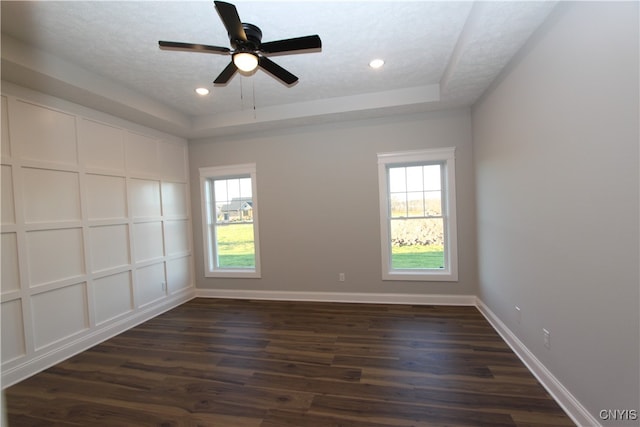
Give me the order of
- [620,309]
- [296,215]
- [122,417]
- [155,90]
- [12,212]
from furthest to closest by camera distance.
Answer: [296,215] → [155,90] → [12,212] → [122,417] → [620,309]

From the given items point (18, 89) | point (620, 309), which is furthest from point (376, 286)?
point (18, 89)

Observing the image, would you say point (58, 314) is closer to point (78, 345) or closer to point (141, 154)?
point (78, 345)

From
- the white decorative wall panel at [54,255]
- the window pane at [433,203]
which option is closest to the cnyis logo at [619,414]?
the window pane at [433,203]

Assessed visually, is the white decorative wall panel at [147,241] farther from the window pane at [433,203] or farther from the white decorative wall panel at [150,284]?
the window pane at [433,203]

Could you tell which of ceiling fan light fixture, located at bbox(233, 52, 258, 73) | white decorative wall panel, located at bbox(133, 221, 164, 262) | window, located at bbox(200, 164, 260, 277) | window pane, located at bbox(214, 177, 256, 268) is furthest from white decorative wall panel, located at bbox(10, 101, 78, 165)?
ceiling fan light fixture, located at bbox(233, 52, 258, 73)

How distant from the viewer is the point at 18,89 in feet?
8.33

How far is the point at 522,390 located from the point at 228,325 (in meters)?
2.92

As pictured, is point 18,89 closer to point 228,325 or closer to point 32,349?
point 32,349

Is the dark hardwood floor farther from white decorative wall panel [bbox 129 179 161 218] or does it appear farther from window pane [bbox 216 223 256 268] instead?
white decorative wall panel [bbox 129 179 161 218]

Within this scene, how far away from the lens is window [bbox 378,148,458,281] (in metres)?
3.83

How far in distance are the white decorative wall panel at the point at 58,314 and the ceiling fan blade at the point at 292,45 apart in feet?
9.92

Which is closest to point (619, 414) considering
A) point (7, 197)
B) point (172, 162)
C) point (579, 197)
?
point (579, 197)

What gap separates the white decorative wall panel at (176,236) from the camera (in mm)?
4133

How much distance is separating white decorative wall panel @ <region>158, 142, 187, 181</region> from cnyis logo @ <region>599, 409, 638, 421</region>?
4.91m
